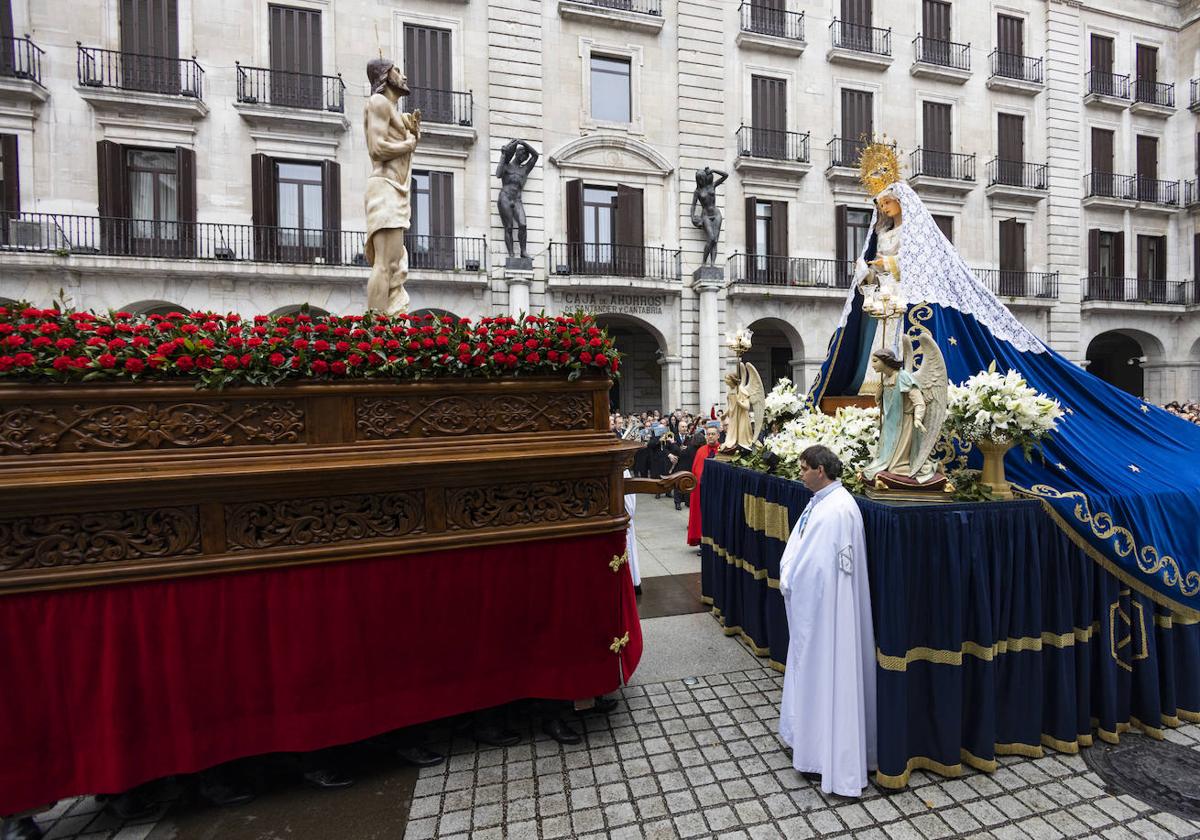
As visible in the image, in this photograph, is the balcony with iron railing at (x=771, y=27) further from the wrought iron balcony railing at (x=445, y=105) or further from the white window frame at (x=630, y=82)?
the wrought iron balcony railing at (x=445, y=105)

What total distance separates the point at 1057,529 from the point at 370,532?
4.10 m

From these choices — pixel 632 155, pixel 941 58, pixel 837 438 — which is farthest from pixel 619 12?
pixel 837 438

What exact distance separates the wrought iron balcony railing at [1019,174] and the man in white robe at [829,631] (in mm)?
22793

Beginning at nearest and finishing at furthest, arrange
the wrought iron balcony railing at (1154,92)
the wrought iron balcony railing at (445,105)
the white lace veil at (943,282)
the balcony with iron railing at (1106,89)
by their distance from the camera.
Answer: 1. the white lace veil at (943,282)
2. the wrought iron balcony railing at (445,105)
3. the balcony with iron railing at (1106,89)
4. the wrought iron balcony railing at (1154,92)

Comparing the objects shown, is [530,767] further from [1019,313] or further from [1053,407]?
[1019,313]

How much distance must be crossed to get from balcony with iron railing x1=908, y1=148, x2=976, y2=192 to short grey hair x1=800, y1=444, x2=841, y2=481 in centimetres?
2000

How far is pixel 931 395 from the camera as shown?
3496mm

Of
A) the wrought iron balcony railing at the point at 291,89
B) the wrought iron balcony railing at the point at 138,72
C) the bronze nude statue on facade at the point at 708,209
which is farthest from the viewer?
the bronze nude statue on facade at the point at 708,209

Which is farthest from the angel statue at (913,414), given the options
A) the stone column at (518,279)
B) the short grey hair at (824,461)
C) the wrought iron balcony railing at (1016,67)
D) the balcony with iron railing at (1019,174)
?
the wrought iron balcony railing at (1016,67)

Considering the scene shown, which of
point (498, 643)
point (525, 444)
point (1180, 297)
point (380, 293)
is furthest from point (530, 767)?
point (1180, 297)

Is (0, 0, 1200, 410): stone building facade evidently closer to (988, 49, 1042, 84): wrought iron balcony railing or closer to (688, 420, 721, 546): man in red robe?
(988, 49, 1042, 84): wrought iron balcony railing

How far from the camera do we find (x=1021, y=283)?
20344 mm

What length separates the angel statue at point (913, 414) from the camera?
3.46m

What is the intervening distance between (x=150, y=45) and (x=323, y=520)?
688 inches
